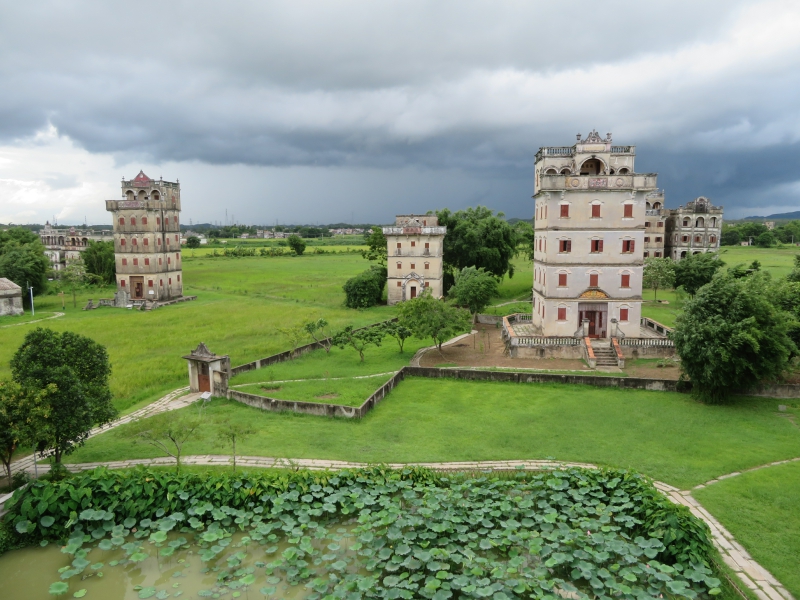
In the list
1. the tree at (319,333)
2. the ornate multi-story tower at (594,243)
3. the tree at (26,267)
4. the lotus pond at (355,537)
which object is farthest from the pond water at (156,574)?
the tree at (26,267)

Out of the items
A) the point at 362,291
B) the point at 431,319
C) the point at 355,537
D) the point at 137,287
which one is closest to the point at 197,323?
the point at 362,291

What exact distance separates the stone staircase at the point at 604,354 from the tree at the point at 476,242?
939 inches

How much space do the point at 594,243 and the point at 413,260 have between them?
24.0m

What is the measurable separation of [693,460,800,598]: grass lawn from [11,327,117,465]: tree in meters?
21.0

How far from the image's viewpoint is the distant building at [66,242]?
10238 centimetres

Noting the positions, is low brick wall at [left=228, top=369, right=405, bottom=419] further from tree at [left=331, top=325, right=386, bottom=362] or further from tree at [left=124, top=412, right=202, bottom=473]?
tree at [left=331, top=325, right=386, bottom=362]

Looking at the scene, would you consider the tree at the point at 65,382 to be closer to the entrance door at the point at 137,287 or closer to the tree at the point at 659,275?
the entrance door at the point at 137,287

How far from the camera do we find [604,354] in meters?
35.7

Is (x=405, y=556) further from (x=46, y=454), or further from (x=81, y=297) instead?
(x=81, y=297)

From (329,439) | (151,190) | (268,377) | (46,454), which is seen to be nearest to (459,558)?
(329,439)

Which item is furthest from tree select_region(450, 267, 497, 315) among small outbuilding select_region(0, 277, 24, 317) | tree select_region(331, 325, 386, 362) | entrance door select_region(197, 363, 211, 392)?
small outbuilding select_region(0, 277, 24, 317)

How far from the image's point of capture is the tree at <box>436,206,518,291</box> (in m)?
60.4

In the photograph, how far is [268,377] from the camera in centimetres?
3145

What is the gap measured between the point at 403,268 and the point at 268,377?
98.9 feet
